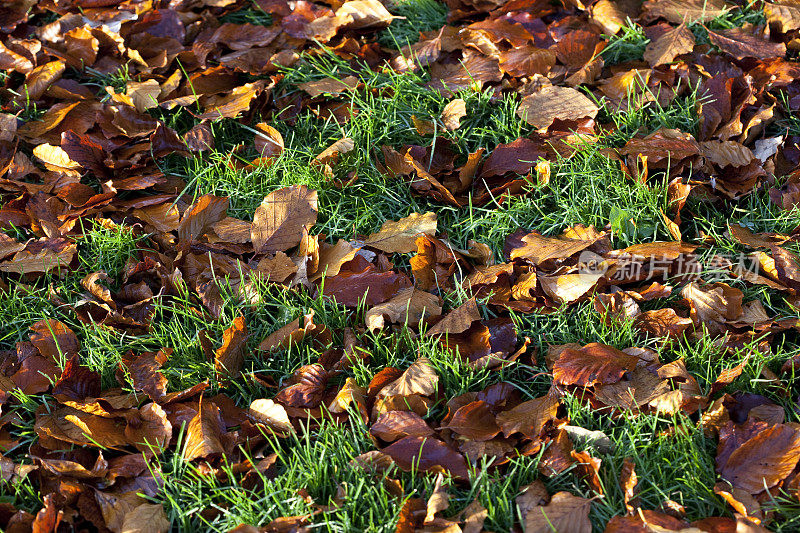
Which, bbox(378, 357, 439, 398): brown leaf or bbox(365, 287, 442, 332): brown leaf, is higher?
bbox(365, 287, 442, 332): brown leaf

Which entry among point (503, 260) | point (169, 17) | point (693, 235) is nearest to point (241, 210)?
point (503, 260)

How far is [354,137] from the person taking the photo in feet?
8.68

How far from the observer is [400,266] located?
235cm

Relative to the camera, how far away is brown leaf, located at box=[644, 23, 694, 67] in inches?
108

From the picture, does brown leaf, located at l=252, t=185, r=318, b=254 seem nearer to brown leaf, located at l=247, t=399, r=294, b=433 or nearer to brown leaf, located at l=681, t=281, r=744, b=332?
brown leaf, located at l=247, t=399, r=294, b=433

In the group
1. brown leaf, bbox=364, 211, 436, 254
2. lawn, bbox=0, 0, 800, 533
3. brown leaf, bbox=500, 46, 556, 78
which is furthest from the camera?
brown leaf, bbox=500, 46, 556, 78

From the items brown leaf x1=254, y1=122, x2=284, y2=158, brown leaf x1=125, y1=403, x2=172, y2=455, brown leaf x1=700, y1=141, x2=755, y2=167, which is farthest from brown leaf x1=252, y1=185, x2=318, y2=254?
brown leaf x1=700, y1=141, x2=755, y2=167

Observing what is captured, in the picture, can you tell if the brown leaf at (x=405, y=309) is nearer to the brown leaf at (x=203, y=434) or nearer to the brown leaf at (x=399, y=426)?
the brown leaf at (x=399, y=426)

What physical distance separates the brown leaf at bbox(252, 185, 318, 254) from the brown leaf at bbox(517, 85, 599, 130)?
0.84 metres

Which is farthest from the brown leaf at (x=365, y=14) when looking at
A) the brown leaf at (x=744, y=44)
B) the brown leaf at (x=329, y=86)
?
the brown leaf at (x=744, y=44)

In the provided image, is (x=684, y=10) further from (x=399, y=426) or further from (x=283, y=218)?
(x=399, y=426)

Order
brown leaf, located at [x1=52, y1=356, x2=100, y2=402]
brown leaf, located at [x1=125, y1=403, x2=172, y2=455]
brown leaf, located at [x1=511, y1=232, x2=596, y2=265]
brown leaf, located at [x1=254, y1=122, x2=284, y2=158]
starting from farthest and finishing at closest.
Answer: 1. brown leaf, located at [x1=254, y1=122, x2=284, y2=158]
2. brown leaf, located at [x1=511, y1=232, x2=596, y2=265]
3. brown leaf, located at [x1=52, y1=356, x2=100, y2=402]
4. brown leaf, located at [x1=125, y1=403, x2=172, y2=455]

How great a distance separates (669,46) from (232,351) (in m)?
1.96

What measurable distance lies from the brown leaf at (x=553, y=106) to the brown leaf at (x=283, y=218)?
836 millimetres
